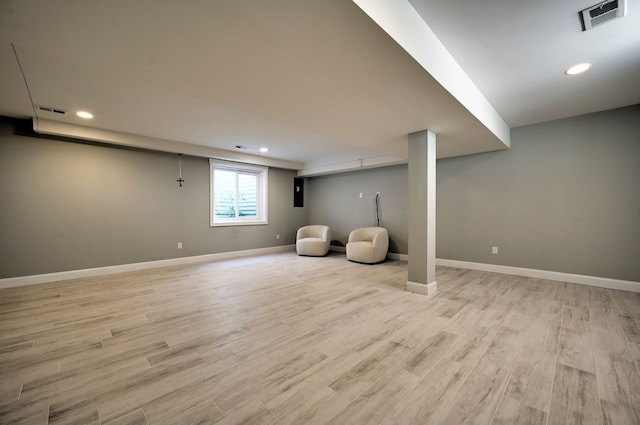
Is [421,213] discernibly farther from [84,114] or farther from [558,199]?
[84,114]

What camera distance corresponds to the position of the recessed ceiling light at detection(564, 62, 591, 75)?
96.1 inches

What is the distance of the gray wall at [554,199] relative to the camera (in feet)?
11.3

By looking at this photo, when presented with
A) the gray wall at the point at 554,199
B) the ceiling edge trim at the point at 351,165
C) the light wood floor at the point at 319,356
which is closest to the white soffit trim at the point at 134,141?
the ceiling edge trim at the point at 351,165

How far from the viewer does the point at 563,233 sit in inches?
151

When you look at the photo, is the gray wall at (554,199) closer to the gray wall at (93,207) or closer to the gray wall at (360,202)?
the gray wall at (360,202)

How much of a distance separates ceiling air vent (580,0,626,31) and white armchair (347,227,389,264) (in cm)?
402

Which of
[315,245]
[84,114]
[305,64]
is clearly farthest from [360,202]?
[84,114]

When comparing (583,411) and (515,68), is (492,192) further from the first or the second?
(583,411)

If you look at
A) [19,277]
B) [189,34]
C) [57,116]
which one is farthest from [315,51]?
[19,277]

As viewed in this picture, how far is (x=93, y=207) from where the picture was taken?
14.2ft

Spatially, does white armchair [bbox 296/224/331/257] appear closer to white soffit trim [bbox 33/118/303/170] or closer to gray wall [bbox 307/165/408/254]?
gray wall [bbox 307/165/408/254]

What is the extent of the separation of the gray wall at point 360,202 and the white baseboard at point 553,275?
4.18 ft

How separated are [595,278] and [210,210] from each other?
6.88 metres

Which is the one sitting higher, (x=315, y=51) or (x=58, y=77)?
(x=58, y=77)
